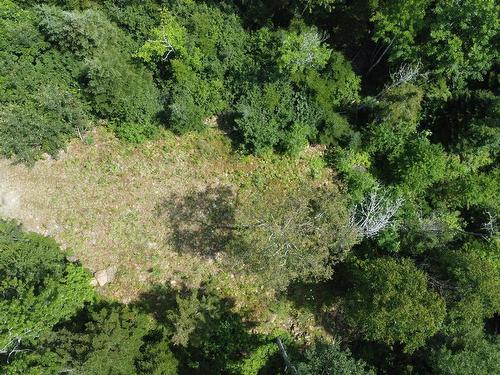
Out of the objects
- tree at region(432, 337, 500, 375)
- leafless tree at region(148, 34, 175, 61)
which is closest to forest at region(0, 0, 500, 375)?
tree at region(432, 337, 500, 375)

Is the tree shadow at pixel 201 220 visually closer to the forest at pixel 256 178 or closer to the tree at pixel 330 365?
the forest at pixel 256 178

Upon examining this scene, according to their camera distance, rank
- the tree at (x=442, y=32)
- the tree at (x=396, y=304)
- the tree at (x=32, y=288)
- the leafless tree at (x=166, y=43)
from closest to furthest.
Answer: the tree at (x=32, y=288), the tree at (x=396, y=304), the tree at (x=442, y=32), the leafless tree at (x=166, y=43)

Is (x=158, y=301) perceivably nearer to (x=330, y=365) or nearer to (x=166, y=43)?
(x=330, y=365)

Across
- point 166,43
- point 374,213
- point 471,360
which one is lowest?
point 471,360

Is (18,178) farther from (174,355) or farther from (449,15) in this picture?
(449,15)

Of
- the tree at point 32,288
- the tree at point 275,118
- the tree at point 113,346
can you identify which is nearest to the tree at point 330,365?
the tree at point 113,346

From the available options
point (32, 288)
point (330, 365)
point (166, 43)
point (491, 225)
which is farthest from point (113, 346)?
point (491, 225)

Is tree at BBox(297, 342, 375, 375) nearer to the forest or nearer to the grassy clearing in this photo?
the forest
